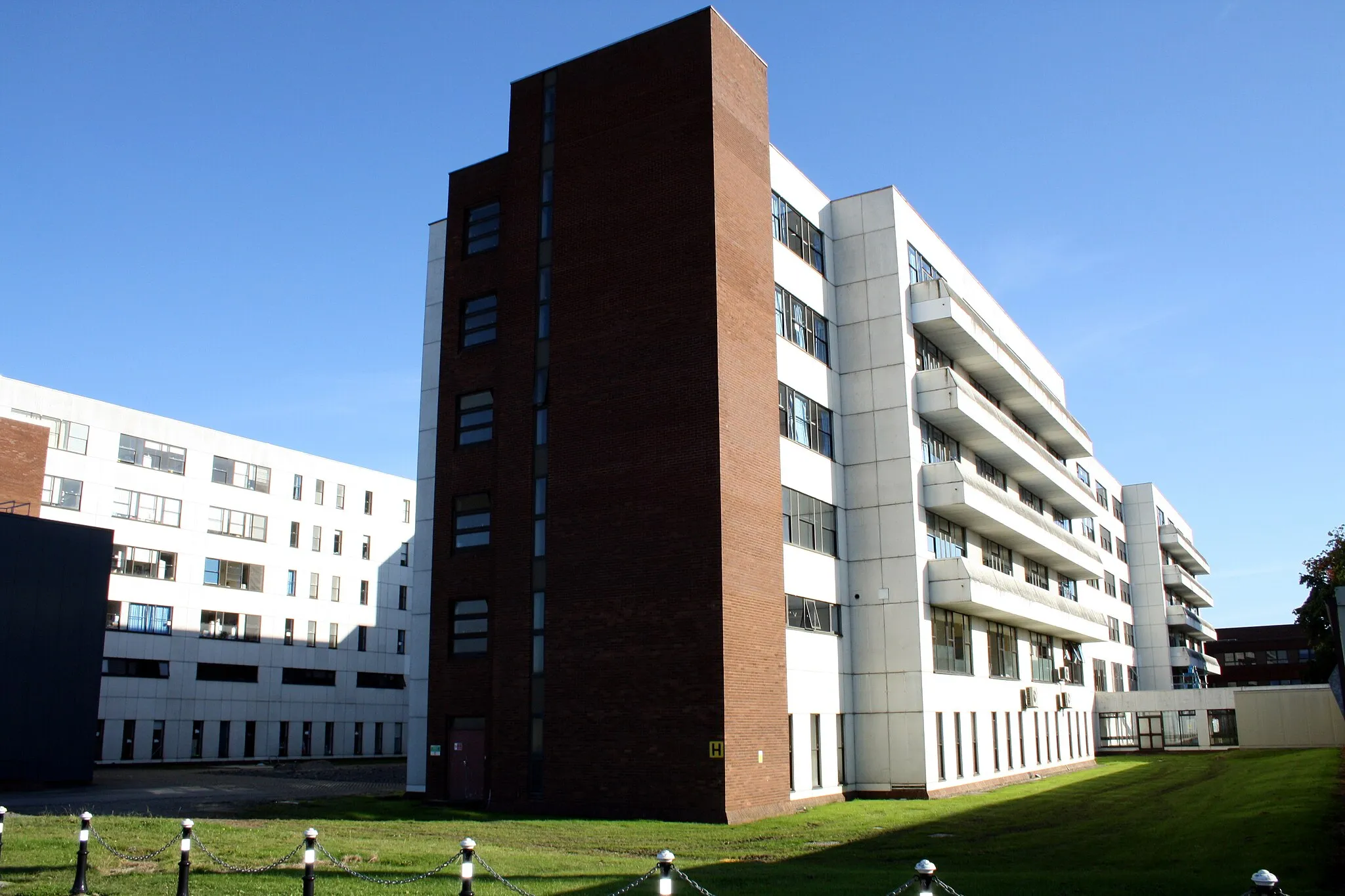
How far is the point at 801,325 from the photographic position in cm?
3641

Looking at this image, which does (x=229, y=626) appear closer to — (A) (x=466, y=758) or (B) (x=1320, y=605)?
(A) (x=466, y=758)

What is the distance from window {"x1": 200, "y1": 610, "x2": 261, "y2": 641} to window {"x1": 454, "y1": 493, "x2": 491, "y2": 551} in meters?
37.0

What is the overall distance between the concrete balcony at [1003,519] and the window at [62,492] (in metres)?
43.7

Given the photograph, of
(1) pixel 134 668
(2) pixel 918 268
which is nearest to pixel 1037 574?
(2) pixel 918 268

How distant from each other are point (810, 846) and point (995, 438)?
74.3 ft

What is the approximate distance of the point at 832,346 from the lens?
126 ft

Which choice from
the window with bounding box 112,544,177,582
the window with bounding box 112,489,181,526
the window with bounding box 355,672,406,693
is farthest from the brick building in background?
the window with bounding box 355,672,406,693

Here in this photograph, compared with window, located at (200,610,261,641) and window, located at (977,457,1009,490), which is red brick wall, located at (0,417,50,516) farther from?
window, located at (977,457,1009,490)

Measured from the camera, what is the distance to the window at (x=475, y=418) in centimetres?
3506

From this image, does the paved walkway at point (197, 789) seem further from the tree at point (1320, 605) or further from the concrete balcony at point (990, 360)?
the tree at point (1320, 605)

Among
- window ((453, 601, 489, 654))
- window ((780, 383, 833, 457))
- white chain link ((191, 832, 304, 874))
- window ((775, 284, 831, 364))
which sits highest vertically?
window ((775, 284, 831, 364))

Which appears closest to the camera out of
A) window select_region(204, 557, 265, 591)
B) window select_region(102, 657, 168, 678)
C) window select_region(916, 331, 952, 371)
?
window select_region(916, 331, 952, 371)

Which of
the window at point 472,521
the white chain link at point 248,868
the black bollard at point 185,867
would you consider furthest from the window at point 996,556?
the black bollard at point 185,867

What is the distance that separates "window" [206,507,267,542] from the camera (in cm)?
6688
